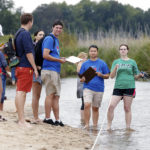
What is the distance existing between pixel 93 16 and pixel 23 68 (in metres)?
103

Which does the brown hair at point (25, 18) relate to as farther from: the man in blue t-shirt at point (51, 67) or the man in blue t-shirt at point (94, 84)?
the man in blue t-shirt at point (94, 84)

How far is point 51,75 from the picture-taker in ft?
25.6

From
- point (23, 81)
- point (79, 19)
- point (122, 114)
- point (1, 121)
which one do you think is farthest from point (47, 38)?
point (79, 19)

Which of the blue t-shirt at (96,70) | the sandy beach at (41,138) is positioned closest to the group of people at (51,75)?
the blue t-shirt at (96,70)

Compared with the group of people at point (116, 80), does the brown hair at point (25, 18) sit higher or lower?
higher

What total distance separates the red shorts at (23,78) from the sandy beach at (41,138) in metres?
0.62

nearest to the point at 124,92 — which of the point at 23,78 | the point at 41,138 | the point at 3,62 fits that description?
the point at 23,78

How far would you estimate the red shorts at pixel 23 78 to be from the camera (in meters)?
7.16

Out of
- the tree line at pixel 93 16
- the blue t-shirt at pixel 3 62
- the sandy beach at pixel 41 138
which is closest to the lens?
the sandy beach at pixel 41 138

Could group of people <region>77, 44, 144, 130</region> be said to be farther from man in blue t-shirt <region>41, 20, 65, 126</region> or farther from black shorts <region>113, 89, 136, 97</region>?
man in blue t-shirt <region>41, 20, 65, 126</region>

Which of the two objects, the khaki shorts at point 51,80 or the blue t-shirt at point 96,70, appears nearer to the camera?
the khaki shorts at point 51,80

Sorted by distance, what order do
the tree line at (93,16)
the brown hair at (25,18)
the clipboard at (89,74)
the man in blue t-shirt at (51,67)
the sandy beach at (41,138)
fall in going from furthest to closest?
1. the tree line at (93,16)
2. the clipboard at (89,74)
3. the man in blue t-shirt at (51,67)
4. the brown hair at (25,18)
5. the sandy beach at (41,138)

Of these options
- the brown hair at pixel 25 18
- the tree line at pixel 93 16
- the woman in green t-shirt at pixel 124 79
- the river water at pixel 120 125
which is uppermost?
the tree line at pixel 93 16

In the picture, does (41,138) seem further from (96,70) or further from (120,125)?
(120,125)
